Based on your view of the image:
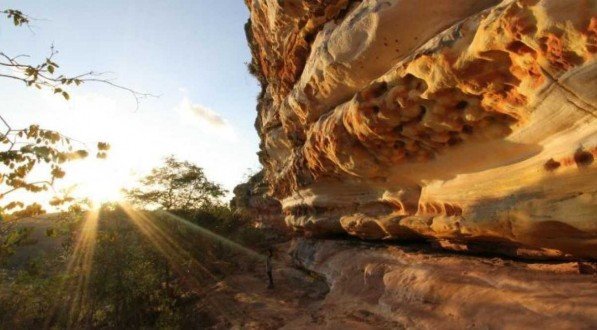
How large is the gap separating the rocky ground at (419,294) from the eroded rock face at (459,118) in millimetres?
434

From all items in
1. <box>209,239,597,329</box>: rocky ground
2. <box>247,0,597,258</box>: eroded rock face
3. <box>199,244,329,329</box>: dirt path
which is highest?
<box>247,0,597,258</box>: eroded rock face

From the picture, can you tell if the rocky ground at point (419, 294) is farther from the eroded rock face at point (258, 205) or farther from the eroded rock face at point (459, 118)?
the eroded rock face at point (258, 205)

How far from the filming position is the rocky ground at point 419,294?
149 inches

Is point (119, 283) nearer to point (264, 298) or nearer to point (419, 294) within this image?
point (264, 298)

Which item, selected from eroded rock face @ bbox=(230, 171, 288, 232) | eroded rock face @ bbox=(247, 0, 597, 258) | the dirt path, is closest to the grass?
the dirt path

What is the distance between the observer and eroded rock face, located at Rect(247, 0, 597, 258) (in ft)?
12.4

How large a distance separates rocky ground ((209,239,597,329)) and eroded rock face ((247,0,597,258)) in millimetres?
434

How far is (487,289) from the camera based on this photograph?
180 inches

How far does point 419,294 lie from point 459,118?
264cm

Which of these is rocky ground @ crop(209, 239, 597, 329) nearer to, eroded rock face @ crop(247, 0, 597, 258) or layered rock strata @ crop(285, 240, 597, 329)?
layered rock strata @ crop(285, 240, 597, 329)

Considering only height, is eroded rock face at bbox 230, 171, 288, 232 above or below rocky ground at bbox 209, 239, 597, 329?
above

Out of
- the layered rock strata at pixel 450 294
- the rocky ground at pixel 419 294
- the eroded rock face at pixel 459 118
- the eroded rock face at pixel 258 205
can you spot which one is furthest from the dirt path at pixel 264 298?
the eroded rock face at pixel 258 205

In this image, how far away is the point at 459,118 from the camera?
5.45 metres

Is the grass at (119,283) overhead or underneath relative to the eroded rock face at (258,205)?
underneath
